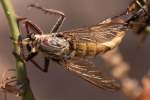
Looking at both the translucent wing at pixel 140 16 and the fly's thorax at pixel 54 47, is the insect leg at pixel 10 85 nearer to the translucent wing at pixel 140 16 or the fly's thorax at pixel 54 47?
the fly's thorax at pixel 54 47

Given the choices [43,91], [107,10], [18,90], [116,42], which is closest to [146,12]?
[116,42]

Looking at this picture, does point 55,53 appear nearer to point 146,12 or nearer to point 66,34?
point 66,34

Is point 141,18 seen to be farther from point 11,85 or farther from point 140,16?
point 11,85

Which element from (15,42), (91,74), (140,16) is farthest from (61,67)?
(15,42)

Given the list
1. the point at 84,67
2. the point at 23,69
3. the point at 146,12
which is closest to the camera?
the point at 23,69

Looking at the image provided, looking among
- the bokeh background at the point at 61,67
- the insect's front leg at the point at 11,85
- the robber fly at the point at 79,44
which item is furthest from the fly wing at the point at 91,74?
the bokeh background at the point at 61,67

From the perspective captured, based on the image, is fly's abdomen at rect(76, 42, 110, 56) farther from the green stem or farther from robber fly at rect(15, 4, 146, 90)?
the green stem

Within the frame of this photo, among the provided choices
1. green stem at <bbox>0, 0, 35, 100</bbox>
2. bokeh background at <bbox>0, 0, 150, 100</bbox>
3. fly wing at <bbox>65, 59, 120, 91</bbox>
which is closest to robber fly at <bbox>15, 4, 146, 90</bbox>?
fly wing at <bbox>65, 59, 120, 91</bbox>
